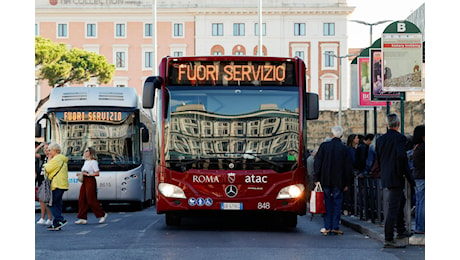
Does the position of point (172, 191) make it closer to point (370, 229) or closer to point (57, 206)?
point (57, 206)

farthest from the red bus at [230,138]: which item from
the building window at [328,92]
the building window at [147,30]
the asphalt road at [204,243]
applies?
the building window at [328,92]

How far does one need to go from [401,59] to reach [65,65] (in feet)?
200

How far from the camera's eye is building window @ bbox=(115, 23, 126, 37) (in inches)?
3888

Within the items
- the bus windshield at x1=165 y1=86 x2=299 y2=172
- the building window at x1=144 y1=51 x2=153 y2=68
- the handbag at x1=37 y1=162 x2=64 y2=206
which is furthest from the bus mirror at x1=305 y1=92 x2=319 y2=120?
the building window at x1=144 y1=51 x2=153 y2=68

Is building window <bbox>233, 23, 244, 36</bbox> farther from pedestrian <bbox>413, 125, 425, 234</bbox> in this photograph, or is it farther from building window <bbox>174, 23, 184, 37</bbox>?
pedestrian <bbox>413, 125, 425, 234</bbox>

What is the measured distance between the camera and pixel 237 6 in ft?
320

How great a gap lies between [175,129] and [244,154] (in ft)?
3.74

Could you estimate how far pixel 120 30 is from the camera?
324ft

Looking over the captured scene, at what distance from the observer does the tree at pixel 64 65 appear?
71250mm

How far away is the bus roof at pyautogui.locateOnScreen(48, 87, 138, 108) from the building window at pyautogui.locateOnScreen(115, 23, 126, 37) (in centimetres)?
7628

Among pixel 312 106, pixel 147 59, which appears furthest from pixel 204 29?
pixel 312 106
